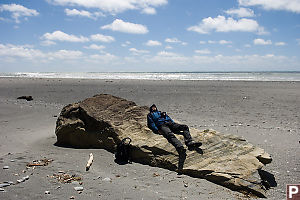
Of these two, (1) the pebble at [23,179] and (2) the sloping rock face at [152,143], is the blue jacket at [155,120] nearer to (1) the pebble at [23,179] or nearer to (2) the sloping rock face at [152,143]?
(2) the sloping rock face at [152,143]

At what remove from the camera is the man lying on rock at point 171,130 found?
709cm

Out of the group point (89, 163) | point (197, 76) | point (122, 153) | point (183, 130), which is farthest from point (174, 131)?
point (197, 76)

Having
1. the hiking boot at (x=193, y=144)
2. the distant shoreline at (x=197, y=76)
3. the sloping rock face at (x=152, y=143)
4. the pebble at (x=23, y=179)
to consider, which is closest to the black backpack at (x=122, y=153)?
the sloping rock face at (x=152, y=143)

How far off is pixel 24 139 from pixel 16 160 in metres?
3.36

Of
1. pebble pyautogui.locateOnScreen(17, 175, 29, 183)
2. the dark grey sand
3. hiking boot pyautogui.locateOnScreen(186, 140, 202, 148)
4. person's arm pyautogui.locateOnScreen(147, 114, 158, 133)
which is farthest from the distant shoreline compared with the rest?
pebble pyautogui.locateOnScreen(17, 175, 29, 183)

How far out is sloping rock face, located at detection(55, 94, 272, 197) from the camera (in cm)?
629

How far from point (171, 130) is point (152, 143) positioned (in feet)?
2.99

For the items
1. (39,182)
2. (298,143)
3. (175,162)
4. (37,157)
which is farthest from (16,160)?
(298,143)

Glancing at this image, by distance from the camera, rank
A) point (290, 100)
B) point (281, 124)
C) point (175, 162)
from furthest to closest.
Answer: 1. point (290, 100)
2. point (281, 124)
3. point (175, 162)

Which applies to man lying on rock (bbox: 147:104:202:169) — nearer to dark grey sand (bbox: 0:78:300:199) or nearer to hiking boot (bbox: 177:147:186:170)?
hiking boot (bbox: 177:147:186:170)

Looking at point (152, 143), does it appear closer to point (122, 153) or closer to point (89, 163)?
point (122, 153)

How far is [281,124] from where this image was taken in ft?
42.6

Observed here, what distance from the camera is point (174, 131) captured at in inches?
320

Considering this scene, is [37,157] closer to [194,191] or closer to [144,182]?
[144,182]
